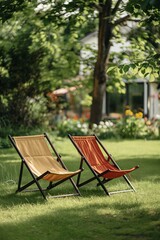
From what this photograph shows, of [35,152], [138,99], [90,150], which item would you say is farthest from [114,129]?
[138,99]

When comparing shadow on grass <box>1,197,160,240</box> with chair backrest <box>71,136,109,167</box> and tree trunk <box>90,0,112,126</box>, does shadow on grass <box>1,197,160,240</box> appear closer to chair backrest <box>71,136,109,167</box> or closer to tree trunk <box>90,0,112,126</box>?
chair backrest <box>71,136,109,167</box>

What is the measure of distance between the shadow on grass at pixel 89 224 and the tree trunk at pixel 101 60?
1243 cm

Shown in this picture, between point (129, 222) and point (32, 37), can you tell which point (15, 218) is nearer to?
point (129, 222)

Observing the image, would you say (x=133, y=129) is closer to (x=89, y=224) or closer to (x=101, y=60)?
→ (x=101, y=60)

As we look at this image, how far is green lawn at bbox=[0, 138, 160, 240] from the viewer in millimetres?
7578

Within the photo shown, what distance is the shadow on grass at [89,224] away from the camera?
7.47 m

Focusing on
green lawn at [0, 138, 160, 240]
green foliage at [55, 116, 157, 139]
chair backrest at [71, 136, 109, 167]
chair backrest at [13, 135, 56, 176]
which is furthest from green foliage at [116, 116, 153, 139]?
chair backrest at [13, 135, 56, 176]

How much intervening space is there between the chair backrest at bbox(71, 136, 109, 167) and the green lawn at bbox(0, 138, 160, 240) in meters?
0.46

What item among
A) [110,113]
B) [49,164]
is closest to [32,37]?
[49,164]

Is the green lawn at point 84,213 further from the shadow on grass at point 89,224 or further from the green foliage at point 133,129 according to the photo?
the green foliage at point 133,129

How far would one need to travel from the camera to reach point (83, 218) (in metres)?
8.46

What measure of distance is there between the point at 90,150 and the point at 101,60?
1087 cm

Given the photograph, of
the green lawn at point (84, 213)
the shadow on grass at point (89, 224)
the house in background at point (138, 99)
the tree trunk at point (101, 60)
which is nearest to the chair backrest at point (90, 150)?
the green lawn at point (84, 213)

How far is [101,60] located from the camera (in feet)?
71.0
